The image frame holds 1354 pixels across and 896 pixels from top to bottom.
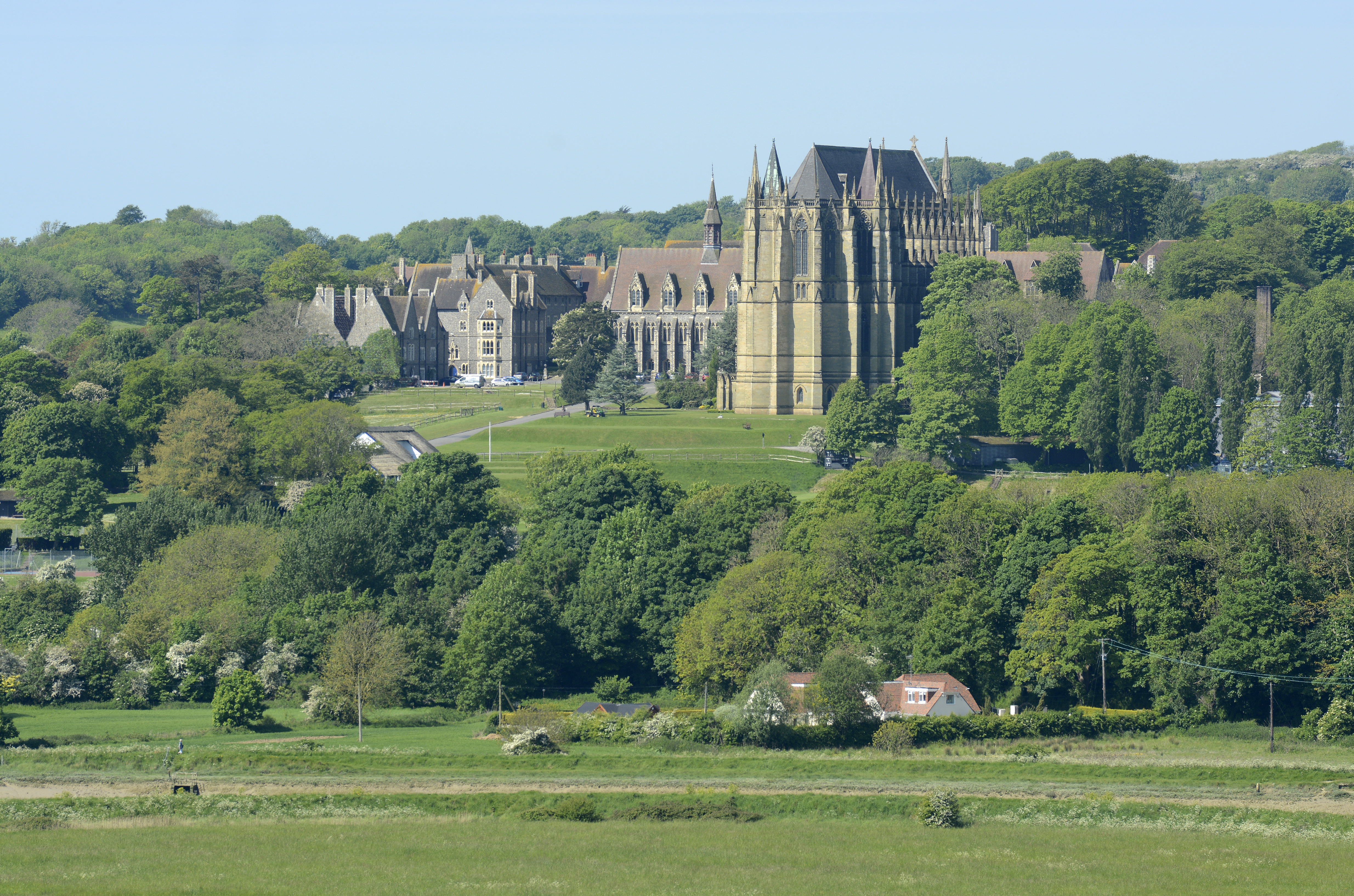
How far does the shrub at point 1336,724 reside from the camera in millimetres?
61156

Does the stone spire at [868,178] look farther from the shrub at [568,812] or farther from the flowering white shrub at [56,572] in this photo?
the shrub at [568,812]

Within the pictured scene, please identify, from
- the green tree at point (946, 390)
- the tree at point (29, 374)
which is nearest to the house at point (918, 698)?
the green tree at point (946, 390)

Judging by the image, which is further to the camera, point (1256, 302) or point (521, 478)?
point (1256, 302)

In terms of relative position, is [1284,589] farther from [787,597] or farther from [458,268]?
[458,268]

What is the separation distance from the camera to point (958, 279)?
431 feet

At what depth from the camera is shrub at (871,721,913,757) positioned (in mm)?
60219

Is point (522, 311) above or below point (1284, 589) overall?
above

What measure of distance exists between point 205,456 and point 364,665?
36.1 metres

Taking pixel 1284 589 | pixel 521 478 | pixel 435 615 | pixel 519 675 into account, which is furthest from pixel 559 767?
pixel 521 478

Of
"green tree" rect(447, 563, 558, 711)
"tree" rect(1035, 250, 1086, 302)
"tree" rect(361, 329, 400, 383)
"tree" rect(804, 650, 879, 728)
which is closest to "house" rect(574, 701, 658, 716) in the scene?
"green tree" rect(447, 563, 558, 711)

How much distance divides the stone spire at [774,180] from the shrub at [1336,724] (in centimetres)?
7384

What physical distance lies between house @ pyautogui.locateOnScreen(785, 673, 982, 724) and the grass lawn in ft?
44.2

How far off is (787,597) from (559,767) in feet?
52.6

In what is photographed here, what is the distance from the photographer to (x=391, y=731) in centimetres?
6519
